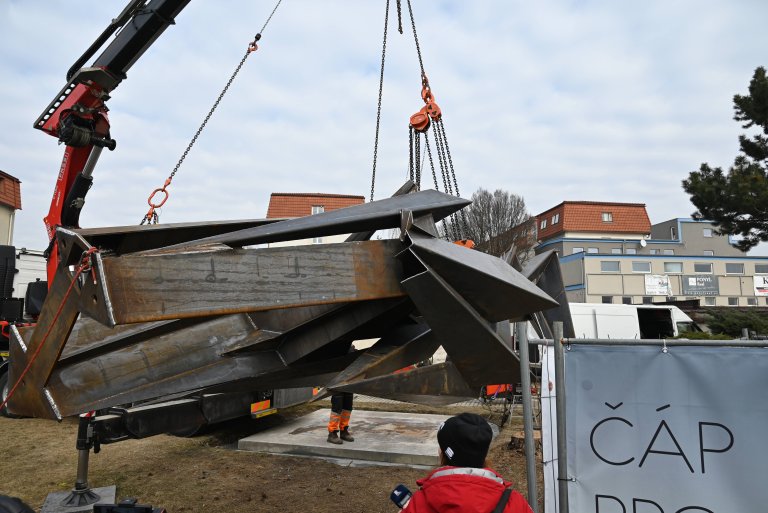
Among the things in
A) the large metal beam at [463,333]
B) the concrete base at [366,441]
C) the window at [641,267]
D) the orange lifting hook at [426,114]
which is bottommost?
the concrete base at [366,441]

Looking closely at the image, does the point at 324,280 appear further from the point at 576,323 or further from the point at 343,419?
the point at 576,323

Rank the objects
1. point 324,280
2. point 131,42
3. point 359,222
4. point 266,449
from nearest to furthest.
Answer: point 324,280 → point 359,222 → point 266,449 → point 131,42

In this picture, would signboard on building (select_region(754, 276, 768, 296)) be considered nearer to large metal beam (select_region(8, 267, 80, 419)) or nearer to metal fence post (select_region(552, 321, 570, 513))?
metal fence post (select_region(552, 321, 570, 513))

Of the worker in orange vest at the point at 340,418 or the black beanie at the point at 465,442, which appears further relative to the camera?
the worker in orange vest at the point at 340,418

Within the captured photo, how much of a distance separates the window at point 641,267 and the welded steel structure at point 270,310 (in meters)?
32.6

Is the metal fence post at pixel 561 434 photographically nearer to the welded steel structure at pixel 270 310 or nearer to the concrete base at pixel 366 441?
the welded steel structure at pixel 270 310

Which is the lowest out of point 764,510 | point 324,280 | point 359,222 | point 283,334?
point 764,510

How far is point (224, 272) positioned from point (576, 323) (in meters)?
14.2

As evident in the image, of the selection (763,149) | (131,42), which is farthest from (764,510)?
(763,149)

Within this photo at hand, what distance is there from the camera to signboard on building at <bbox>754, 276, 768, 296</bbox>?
3431cm

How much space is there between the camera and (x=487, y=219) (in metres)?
33.0

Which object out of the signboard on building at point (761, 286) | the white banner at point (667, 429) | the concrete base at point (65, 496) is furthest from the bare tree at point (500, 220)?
the white banner at point (667, 429)

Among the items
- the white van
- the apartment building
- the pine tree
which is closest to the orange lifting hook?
the white van

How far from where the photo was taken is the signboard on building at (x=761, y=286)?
34.3 meters
